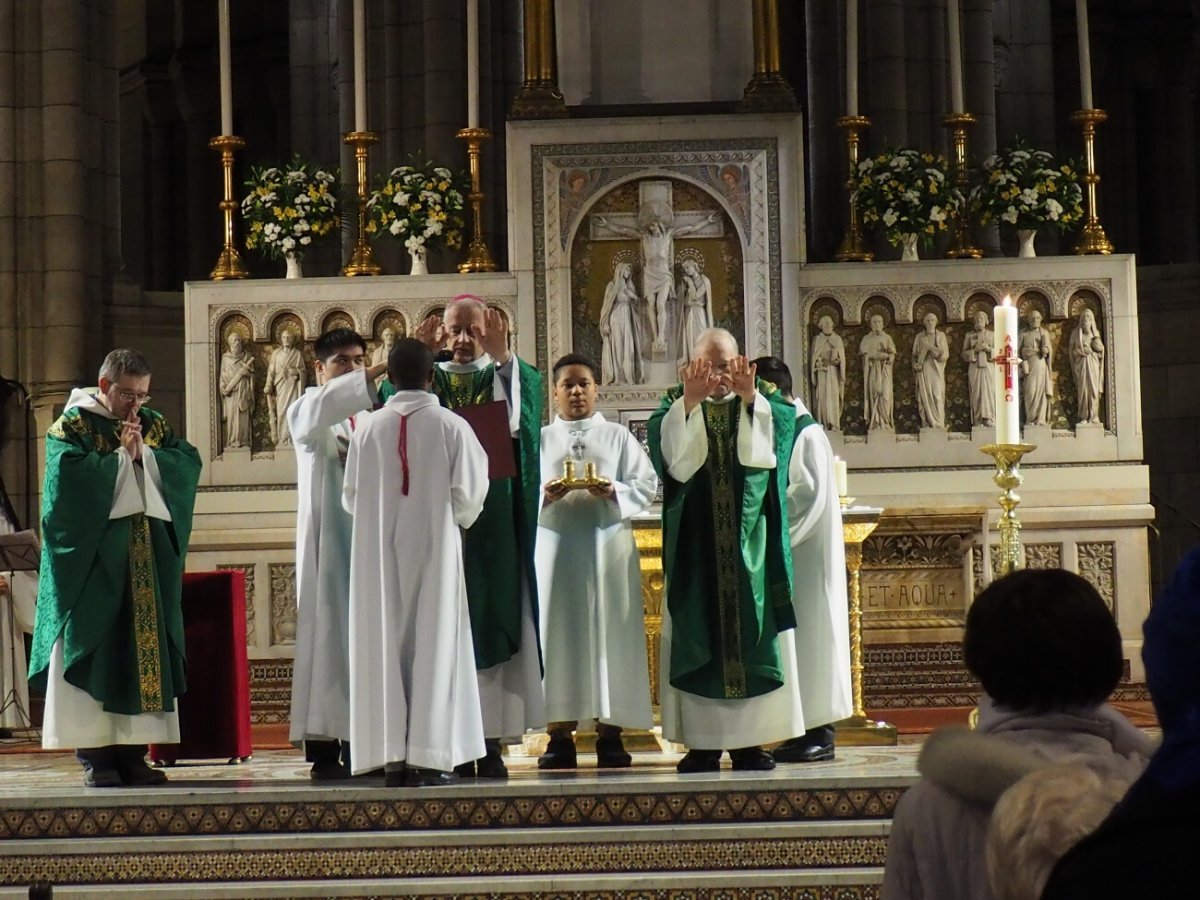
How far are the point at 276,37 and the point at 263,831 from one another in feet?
47.7

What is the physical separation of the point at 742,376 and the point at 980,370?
3454 millimetres

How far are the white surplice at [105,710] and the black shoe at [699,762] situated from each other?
5.87 ft

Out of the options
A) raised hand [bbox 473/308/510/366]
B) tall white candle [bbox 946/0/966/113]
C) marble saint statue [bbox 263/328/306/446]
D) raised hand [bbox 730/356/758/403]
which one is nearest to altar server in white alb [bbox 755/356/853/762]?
raised hand [bbox 730/356/758/403]

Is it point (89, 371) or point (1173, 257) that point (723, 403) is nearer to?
point (89, 371)

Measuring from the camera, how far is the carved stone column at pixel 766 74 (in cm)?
988

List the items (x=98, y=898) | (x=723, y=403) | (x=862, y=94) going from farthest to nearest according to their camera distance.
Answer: (x=862, y=94)
(x=723, y=403)
(x=98, y=898)

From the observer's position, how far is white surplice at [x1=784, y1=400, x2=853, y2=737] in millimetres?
7242

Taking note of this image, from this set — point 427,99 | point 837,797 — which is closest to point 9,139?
point 427,99

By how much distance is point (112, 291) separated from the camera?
41.9ft

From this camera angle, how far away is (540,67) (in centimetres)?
1010

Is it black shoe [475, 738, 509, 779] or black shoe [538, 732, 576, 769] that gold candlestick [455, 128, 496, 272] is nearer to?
black shoe [538, 732, 576, 769]

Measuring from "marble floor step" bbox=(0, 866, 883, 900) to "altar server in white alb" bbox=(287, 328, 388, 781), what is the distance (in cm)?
85

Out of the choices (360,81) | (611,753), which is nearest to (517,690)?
(611,753)

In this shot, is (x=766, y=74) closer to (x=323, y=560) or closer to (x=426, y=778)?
(x=323, y=560)
